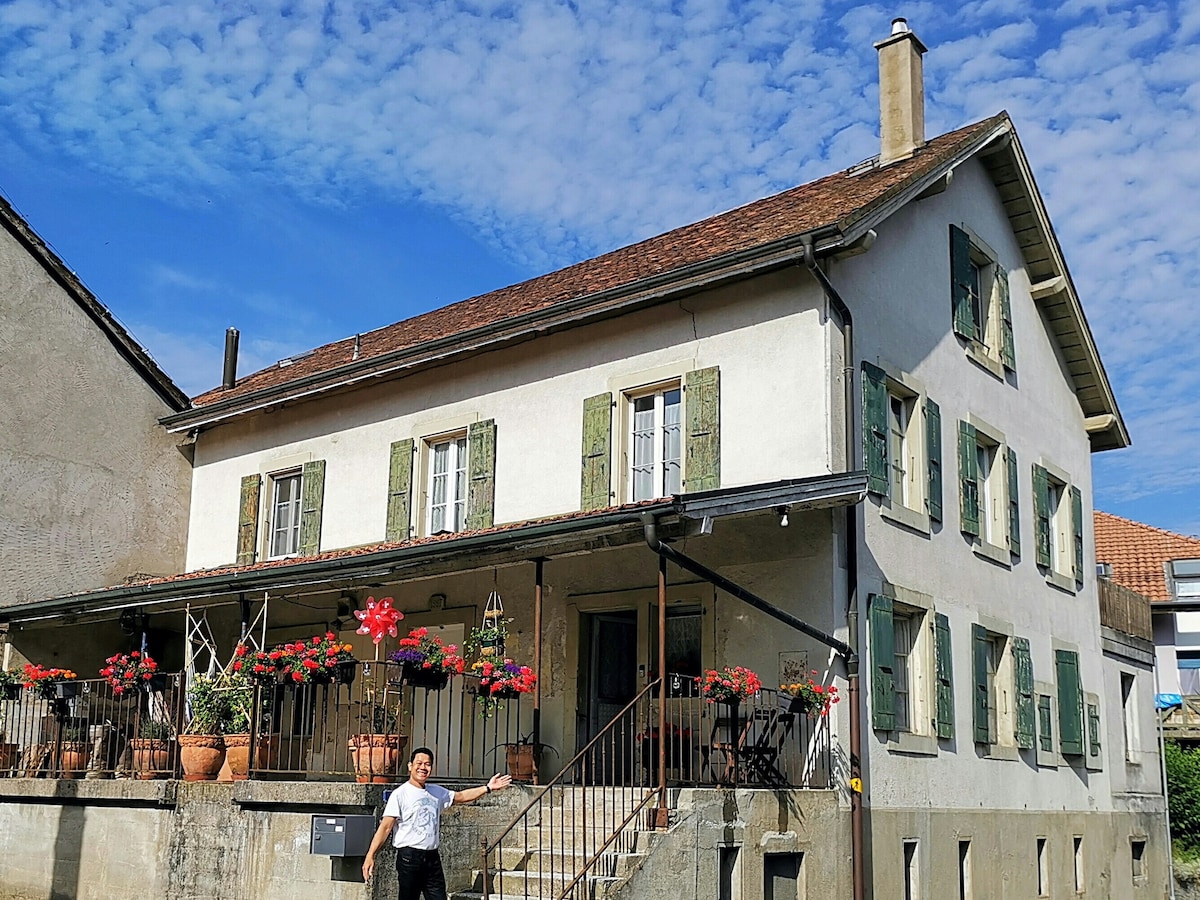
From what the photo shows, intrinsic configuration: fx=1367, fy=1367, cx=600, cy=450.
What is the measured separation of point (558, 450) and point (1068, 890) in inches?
329

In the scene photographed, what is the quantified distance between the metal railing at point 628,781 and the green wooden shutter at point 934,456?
329 cm

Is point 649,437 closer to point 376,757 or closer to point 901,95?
point 376,757

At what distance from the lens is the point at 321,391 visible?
56.8 feet

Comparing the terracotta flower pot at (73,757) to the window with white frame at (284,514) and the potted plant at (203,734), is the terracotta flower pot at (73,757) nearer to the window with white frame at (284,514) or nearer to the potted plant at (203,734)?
the potted plant at (203,734)

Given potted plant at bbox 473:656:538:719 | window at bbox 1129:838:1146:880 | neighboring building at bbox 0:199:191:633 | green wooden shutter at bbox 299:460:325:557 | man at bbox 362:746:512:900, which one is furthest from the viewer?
window at bbox 1129:838:1146:880

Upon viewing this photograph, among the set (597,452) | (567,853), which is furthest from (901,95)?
(567,853)

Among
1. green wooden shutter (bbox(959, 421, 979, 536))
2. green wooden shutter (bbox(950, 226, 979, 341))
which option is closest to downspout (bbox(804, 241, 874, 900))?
green wooden shutter (bbox(959, 421, 979, 536))

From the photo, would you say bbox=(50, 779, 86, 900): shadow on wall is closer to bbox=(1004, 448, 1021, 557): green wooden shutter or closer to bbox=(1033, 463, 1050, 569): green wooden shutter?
bbox=(1004, 448, 1021, 557): green wooden shutter

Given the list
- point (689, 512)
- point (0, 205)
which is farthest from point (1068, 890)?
point (0, 205)

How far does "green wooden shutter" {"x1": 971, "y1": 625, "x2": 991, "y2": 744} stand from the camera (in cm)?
1502

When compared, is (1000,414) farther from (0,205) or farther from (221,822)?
(0,205)

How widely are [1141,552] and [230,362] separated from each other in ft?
60.2

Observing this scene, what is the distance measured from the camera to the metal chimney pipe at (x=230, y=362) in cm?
2141

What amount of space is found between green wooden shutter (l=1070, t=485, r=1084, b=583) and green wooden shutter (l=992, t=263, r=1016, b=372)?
2484 millimetres
